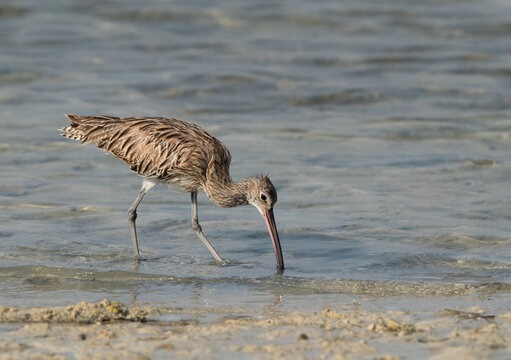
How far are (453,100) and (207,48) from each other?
16.8 feet

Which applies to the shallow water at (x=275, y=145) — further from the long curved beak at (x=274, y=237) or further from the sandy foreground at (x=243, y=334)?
the sandy foreground at (x=243, y=334)

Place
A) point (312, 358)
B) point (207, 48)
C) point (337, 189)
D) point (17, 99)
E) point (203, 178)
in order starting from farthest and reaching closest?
point (207, 48) → point (17, 99) → point (337, 189) → point (203, 178) → point (312, 358)

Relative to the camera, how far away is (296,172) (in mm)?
12508

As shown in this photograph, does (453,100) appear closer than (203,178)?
No

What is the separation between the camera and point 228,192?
9.98m

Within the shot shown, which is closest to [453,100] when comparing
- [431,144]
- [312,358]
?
[431,144]

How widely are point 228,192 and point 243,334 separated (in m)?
3.57

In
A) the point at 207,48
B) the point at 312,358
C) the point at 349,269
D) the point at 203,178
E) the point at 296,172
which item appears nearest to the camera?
the point at 312,358

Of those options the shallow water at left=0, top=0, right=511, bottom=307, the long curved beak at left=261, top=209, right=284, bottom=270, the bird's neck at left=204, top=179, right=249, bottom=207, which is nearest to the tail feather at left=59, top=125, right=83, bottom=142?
the shallow water at left=0, top=0, right=511, bottom=307

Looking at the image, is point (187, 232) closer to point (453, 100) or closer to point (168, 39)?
point (453, 100)

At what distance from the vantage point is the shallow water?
873cm

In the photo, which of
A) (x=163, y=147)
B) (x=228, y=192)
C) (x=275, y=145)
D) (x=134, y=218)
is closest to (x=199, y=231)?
(x=228, y=192)

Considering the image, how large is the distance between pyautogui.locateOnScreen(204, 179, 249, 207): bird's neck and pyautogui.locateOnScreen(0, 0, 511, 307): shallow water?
36 centimetres

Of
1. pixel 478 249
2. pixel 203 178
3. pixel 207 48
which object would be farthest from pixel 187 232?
pixel 207 48
